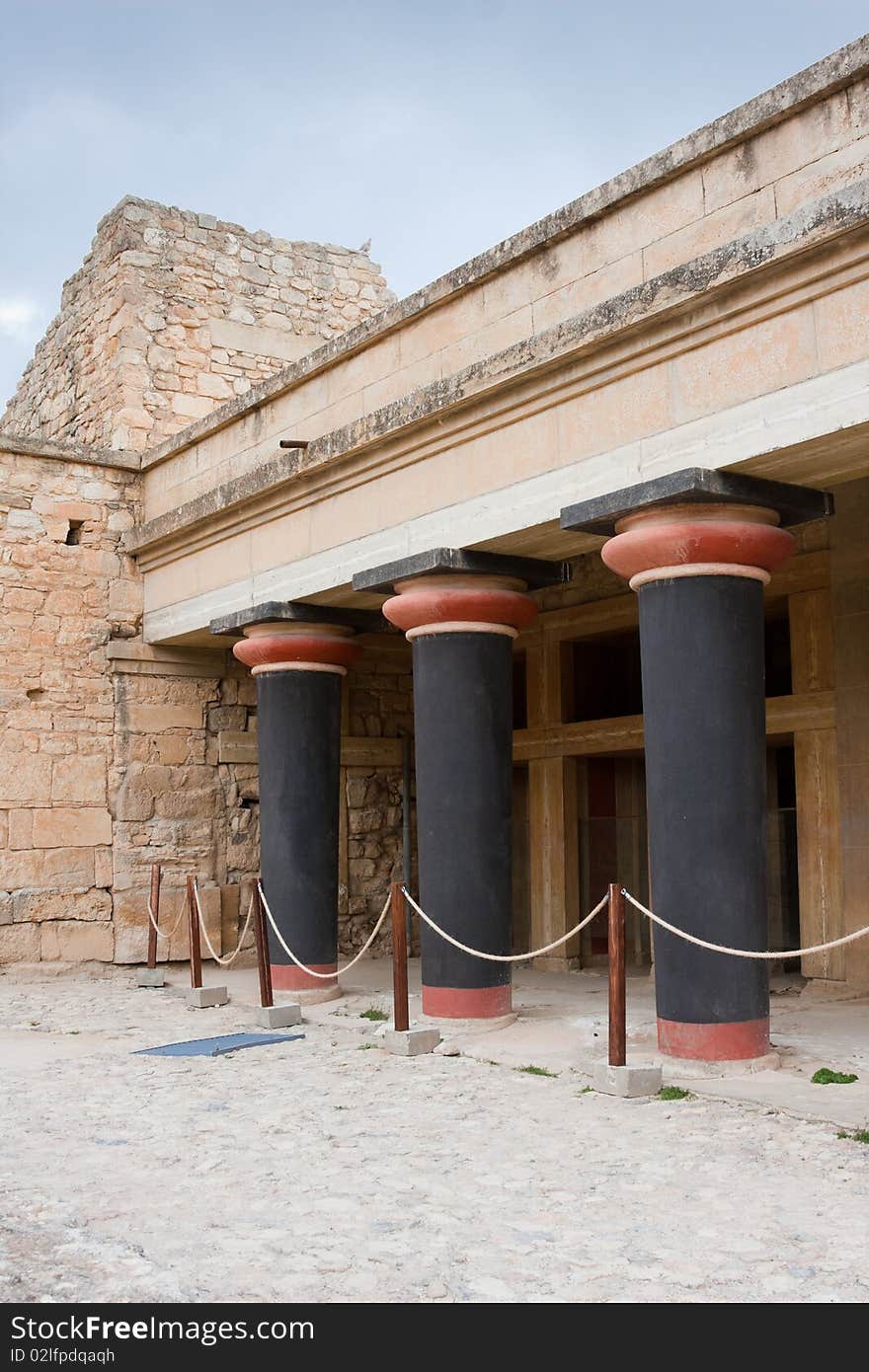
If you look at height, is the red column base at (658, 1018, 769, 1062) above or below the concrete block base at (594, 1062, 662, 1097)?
above

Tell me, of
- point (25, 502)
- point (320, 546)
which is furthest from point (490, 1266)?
point (25, 502)

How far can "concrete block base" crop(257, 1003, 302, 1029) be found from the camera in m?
8.73

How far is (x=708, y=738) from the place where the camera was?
6773 millimetres

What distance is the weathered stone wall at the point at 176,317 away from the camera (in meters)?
13.5

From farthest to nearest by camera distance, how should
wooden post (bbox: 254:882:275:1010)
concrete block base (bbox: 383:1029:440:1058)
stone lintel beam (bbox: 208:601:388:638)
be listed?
stone lintel beam (bbox: 208:601:388:638) < wooden post (bbox: 254:882:275:1010) < concrete block base (bbox: 383:1029:440:1058)

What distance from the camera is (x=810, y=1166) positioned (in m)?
4.98

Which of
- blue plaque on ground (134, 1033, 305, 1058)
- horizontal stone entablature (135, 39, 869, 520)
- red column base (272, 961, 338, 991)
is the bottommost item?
blue plaque on ground (134, 1033, 305, 1058)

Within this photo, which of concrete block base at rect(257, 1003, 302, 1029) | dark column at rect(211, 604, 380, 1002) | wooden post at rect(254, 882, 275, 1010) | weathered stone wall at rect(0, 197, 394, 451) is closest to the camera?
concrete block base at rect(257, 1003, 302, 1029)

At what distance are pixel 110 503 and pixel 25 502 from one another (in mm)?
778

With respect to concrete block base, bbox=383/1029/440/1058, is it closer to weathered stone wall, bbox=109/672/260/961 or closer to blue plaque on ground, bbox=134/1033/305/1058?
blue plaque on ground, bbox=134/1033/305/1058

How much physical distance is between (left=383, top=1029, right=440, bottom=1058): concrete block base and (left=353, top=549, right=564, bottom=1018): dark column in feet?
1.80

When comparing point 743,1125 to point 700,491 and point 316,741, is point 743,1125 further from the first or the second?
point 316,741

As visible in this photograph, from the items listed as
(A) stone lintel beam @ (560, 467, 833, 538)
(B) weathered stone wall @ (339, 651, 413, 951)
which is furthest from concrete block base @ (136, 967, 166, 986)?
(A) stone lintel beam @ (560, 467, 833, 538)

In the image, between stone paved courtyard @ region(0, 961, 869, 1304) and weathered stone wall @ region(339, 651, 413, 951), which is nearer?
stone paved courtyard @ region(0, 961, 869, 1304)
